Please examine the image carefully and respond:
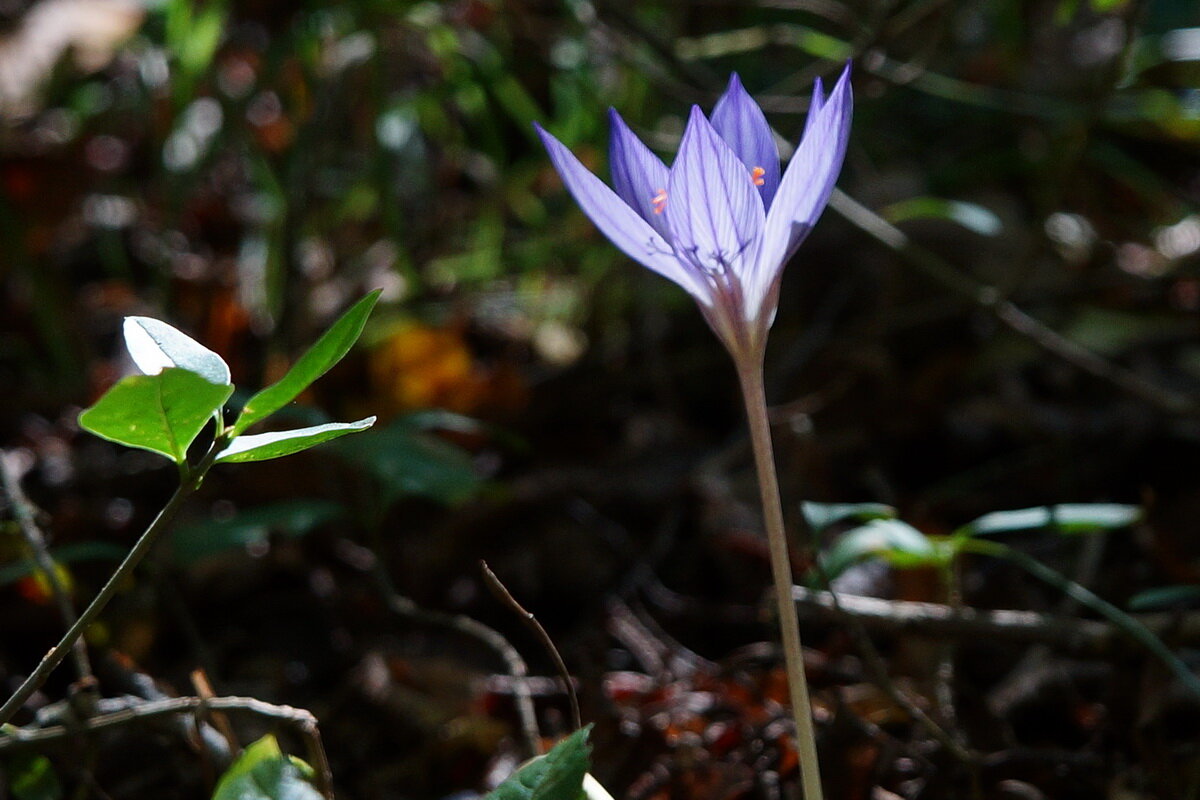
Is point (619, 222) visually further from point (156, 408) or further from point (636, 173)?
point (156, 408)

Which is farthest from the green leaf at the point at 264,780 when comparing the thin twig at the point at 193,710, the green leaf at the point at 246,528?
the green leaf at the point at 246,528

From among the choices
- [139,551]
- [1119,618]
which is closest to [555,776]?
[139,551]

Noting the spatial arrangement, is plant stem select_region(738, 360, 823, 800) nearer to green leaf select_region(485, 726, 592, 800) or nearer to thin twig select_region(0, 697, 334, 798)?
green leaf select_region(485, 726, 592, 800)

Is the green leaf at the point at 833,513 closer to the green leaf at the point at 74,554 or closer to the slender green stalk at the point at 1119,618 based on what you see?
the slender green stalk at the point at 1119,618

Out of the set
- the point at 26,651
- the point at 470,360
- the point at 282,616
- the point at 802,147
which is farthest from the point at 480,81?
the point at 802,147

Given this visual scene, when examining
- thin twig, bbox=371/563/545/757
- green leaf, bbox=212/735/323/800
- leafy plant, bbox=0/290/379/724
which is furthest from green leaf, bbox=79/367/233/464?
thin twig, bbox=371/563/545/757
